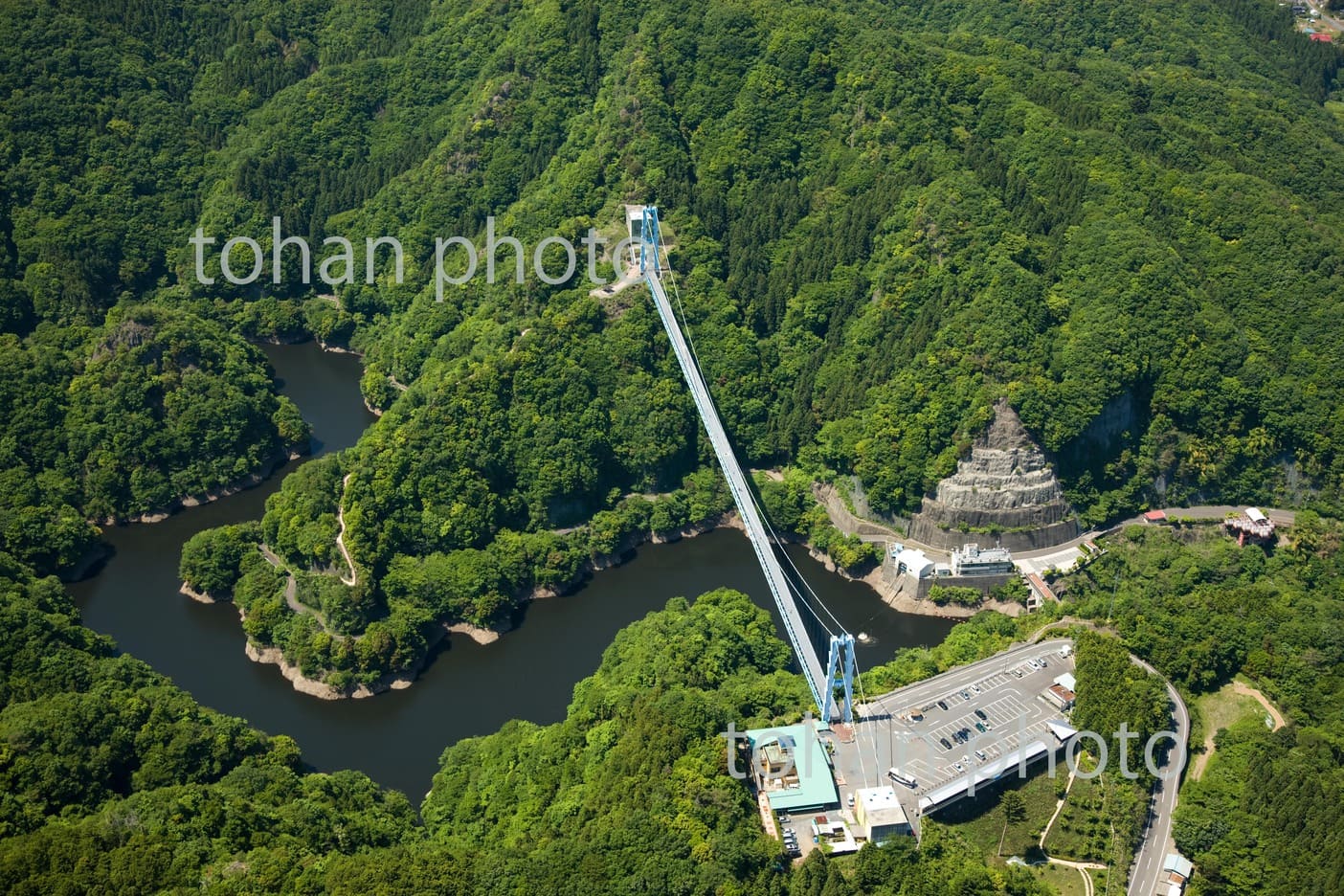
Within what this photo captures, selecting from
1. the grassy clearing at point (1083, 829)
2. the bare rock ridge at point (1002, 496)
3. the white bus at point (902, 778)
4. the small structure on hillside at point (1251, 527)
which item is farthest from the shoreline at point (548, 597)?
the white bus at point (902, 778)

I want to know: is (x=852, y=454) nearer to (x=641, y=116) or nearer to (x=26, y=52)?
(x=641, y=116)

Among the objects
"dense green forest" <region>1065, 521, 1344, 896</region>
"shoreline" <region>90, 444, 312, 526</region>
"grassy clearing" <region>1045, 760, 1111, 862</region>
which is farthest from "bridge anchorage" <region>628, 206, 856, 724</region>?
"shoreline" <region>90, 444, 312, 526</region>

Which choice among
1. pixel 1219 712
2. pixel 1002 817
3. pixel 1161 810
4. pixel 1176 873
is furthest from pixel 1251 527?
pixel 1002 817

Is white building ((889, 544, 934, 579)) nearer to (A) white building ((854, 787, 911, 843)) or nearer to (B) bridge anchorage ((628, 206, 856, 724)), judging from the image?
(B) bridge anchorage ((628, 206, 856, 724))

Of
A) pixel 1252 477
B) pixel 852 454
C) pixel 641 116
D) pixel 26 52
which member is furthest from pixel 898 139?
pixel 26 52

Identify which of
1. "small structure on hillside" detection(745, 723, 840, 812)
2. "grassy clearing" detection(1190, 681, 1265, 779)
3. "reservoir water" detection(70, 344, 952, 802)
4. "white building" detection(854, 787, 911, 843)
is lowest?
"reservoir water" detection(70, 344, 952, 802)

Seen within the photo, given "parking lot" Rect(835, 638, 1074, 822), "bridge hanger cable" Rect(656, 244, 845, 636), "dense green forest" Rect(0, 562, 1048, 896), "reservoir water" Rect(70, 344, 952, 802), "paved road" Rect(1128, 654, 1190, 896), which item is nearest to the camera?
"dense green forest" Rect(0, 562, 1048, 896)
